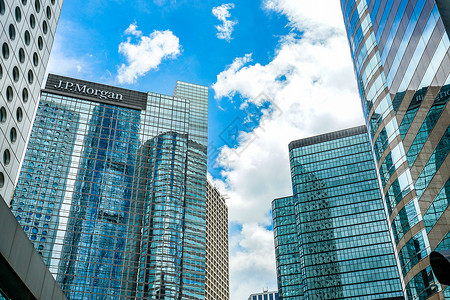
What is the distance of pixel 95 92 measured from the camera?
137m

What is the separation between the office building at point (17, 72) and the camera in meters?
40.0

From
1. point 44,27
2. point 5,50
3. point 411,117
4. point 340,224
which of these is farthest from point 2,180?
point 340,224

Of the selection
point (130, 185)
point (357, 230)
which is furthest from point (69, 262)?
point (357, 230)

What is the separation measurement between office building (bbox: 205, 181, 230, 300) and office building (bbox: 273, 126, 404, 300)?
22.0 m

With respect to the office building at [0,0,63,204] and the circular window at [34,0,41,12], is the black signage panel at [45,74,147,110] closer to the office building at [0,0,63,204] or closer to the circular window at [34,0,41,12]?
the office building at [0,0,63,204]

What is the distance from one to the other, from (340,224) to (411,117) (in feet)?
326

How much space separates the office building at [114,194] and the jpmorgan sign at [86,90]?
298 millimetres

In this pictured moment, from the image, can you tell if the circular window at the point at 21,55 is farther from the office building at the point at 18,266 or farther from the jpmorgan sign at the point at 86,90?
the jpmorgan sign at the point at 86,90

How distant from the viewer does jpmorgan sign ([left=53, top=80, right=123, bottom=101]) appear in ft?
438

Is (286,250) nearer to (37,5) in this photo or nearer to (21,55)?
(37,5)

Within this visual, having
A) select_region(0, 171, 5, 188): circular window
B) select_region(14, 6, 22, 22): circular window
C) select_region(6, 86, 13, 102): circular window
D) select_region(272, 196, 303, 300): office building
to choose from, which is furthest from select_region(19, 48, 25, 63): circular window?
select_region(272, 196, 303, 300): office building

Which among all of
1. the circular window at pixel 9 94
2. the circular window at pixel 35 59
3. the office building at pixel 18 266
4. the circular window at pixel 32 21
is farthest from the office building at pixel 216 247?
the office building at pixel 18 266

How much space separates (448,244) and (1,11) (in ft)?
139

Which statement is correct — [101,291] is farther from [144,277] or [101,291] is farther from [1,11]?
[1,11]
